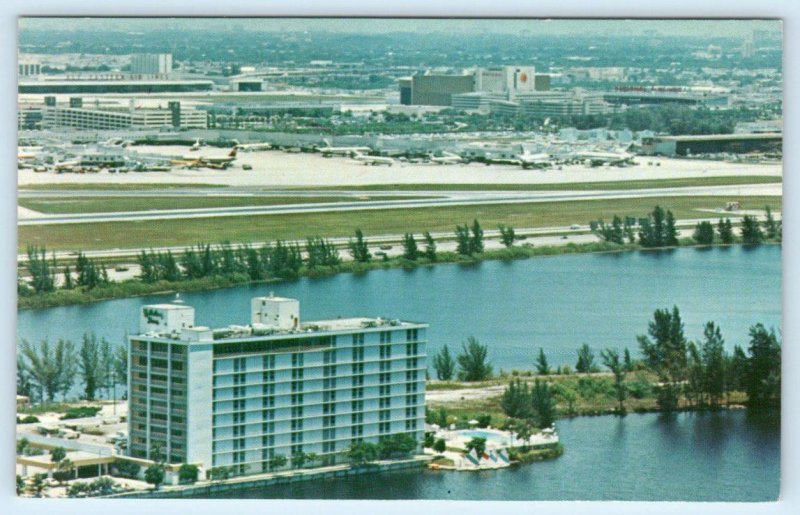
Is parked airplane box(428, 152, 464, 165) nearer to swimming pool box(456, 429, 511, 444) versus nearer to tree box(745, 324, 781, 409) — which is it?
swimming pool box(456, 429, 511, 444)

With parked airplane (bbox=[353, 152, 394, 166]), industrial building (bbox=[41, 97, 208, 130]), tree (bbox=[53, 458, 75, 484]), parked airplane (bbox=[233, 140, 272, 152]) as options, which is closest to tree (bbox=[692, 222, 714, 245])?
parked airplane (bbox=[353, 152, 394, 166])

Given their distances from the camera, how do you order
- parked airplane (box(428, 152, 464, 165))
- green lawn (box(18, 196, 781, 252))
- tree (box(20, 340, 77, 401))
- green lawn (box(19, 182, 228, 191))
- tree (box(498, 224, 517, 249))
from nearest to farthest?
tree (box(20, 340, 77, 401)), green lawn (box(19, 182, 228, 191)), green lawn (box(18, 196, 781, 252)), parked airplane (box(428, 152, 464, 165)), tree (box(498, 224, 517, 249))

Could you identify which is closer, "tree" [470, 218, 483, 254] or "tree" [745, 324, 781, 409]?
"tree" [745, 324, 781, 409]

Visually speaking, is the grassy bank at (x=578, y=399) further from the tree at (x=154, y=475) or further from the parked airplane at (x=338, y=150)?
the tree at (x=154, y=475)

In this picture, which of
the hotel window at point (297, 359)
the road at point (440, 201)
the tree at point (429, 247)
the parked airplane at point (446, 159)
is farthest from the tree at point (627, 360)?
the hotel window at point (297, 359)

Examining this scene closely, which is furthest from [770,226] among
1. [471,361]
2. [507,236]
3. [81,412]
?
[81,412]

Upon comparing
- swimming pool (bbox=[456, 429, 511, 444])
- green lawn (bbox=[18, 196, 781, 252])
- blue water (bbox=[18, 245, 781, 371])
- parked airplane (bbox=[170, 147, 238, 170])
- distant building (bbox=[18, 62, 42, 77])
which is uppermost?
distant building (bbox=[18, 62, 42, 77])

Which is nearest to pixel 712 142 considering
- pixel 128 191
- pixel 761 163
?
pixel 761 163

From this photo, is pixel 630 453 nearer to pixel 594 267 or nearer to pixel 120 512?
pixel 594 267
